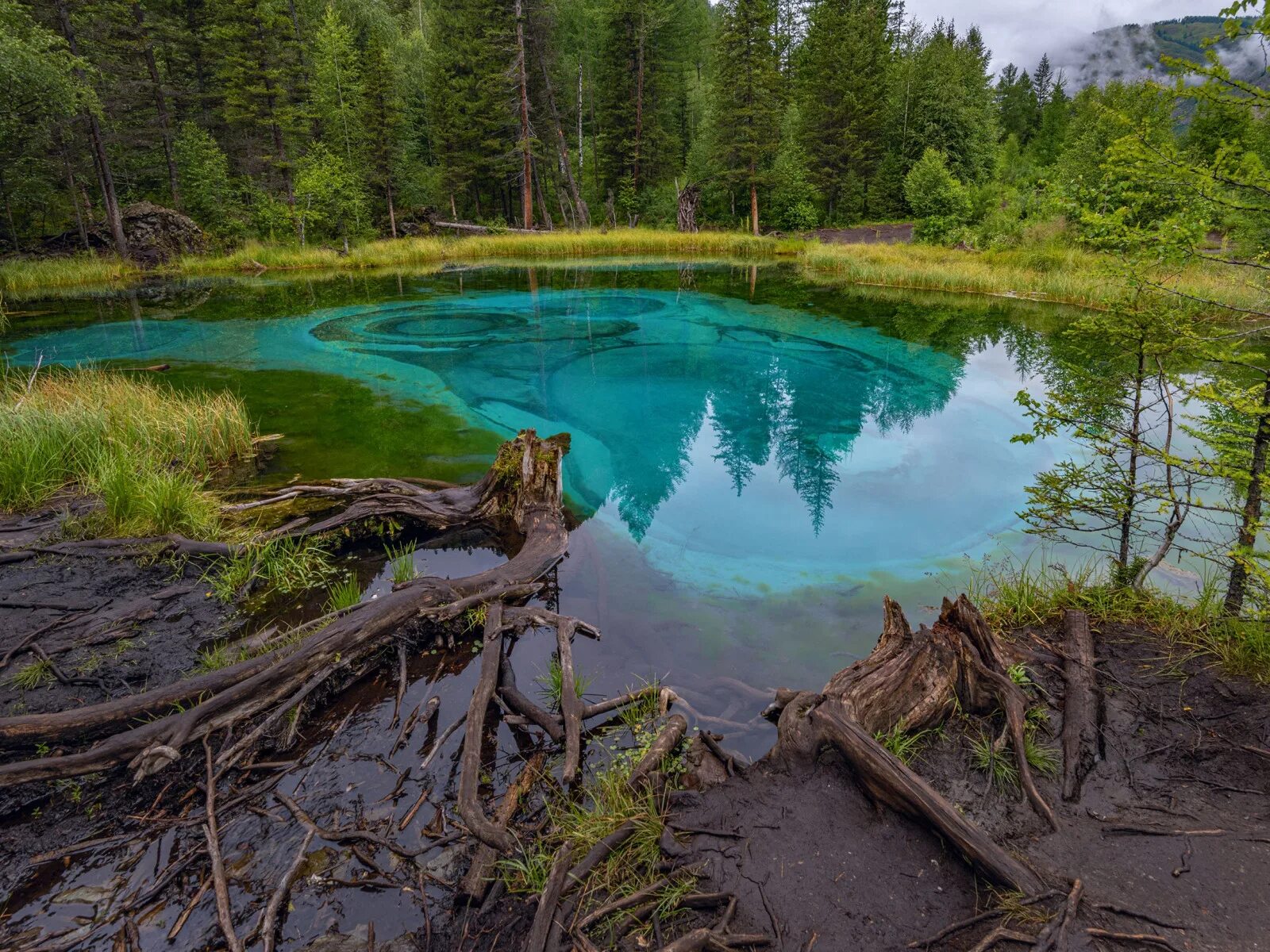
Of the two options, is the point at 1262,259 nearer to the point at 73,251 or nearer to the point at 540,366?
the point at 540,366

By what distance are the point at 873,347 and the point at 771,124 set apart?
22189 mm

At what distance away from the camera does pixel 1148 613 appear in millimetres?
3645

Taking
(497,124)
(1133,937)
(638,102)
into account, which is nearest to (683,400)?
(1133,937)

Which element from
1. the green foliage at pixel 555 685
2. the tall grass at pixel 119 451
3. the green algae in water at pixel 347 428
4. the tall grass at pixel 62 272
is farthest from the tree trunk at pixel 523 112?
the green foliage at pixel 555 685

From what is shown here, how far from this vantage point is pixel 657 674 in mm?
3992

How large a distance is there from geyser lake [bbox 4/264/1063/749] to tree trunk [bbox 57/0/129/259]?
17.5 feet

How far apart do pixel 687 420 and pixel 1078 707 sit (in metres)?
7.16

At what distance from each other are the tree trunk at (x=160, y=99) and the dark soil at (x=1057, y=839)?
111 ft

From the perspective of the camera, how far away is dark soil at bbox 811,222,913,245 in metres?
28.8

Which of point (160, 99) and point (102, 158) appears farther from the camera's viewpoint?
point (160, 99)

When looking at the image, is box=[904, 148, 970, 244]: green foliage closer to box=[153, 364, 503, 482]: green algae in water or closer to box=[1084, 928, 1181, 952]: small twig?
box=[153, 364, 503, 482]: green algae in water

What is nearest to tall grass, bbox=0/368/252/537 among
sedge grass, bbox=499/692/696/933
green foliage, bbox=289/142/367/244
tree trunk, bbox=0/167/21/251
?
sedge grass, bbox=499/692/696/933

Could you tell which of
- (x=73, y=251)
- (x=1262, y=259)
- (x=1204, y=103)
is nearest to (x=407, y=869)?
(x=1262, y=259)

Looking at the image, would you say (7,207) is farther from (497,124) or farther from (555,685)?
(555,685)
